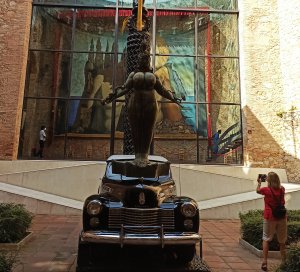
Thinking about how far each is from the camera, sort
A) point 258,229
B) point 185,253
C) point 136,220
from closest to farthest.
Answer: point 136,220 → point 185,253 → point 258,229

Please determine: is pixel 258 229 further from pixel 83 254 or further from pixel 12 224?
pixel 12 224

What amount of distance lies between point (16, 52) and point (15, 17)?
5.75ft

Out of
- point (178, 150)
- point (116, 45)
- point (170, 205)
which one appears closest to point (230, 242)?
point (170, 205)

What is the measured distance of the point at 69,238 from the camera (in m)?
7.08

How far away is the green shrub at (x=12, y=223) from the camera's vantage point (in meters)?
6.07

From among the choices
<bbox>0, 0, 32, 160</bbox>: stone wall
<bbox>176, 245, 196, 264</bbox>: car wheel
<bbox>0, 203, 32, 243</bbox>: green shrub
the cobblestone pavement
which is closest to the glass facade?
<bbox>0, 0, 32, 160</bbox>: stone wall

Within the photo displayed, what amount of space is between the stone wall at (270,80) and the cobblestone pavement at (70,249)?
6855mm

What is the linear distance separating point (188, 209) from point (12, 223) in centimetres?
364

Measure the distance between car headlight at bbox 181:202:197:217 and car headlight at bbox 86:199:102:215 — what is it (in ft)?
3.87

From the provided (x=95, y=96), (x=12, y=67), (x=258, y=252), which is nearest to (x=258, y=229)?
(x=258, y=252)

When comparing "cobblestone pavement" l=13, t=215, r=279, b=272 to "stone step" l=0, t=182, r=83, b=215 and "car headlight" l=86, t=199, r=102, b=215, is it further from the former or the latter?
"car headlight" l=86, t=199, r=102, b=215

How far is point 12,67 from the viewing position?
1482cm

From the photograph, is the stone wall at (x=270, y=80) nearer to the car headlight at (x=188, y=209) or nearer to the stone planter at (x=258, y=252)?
the stone planter at (x=258, y=252)

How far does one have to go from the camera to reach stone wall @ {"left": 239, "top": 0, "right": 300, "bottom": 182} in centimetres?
1484
